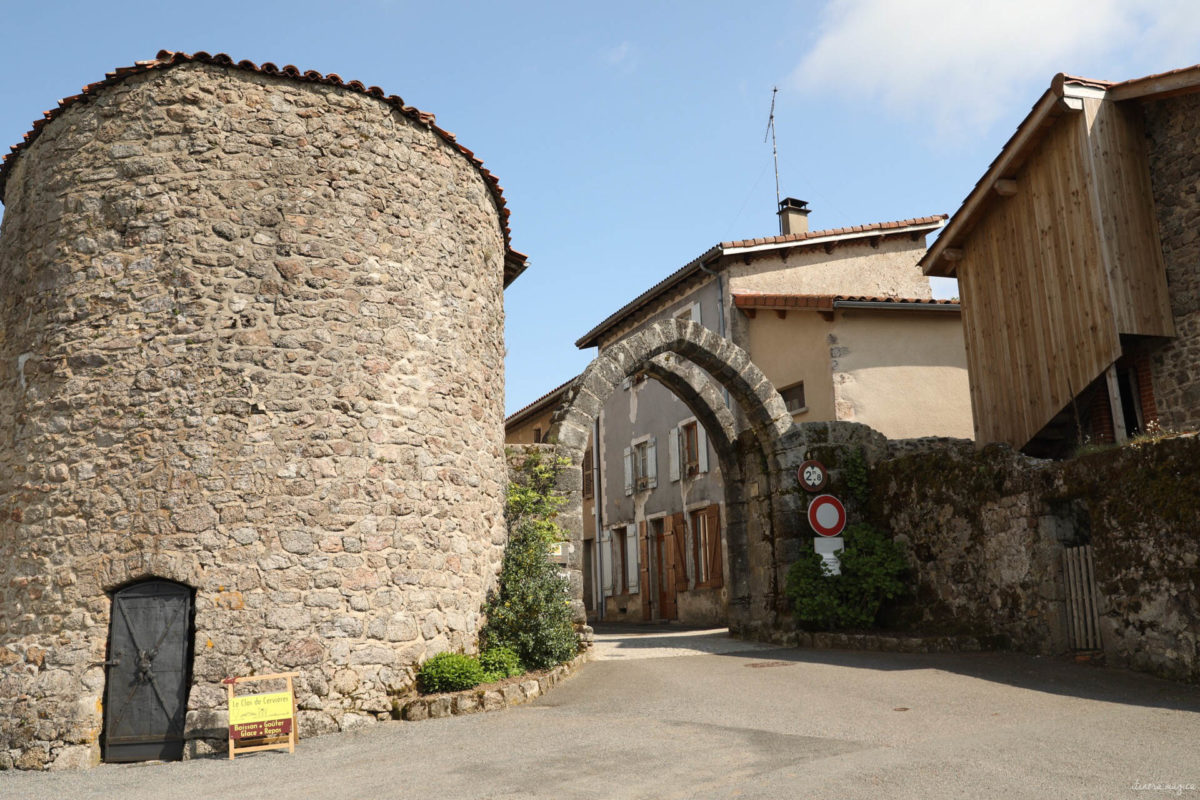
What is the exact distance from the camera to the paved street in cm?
496

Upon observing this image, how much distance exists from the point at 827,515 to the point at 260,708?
7255 millimetres

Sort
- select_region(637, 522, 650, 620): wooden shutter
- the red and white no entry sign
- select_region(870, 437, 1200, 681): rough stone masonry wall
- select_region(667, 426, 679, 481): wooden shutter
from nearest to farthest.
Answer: select_region(870, 437, 1200, 681): rough stone masonry wall < the red and white no entry sign < select_region(667, 426, 679, 481): wooden shutter < select_region(637, 522, 650, 620): wooden shutter

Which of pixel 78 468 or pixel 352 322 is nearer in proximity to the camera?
pixel 78 468

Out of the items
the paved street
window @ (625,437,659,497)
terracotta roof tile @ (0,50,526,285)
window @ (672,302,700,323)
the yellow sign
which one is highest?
window @ (672,302,700,323)

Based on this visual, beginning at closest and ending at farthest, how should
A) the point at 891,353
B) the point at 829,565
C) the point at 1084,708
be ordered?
the point at 1084,708, the point at 829,565, the point at 891,353

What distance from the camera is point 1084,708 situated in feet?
21.2

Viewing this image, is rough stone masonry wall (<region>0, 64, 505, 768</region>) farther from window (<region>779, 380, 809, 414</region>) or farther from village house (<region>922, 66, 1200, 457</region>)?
window (<region>779, 380, 809, 414</region>)

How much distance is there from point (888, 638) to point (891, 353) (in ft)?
24.1

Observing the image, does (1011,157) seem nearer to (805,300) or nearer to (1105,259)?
(1105,259)

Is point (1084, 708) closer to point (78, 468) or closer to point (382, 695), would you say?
point (382, 695)

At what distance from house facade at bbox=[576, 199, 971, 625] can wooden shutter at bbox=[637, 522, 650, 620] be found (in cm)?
3

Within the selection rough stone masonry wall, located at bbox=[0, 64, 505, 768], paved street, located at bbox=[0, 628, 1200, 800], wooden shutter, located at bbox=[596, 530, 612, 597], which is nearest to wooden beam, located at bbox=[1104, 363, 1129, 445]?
paved street, located at bbox=[0, 628, 1200, 800]

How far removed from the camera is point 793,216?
835 inches

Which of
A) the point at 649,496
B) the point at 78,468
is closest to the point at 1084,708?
the point at 78,468
